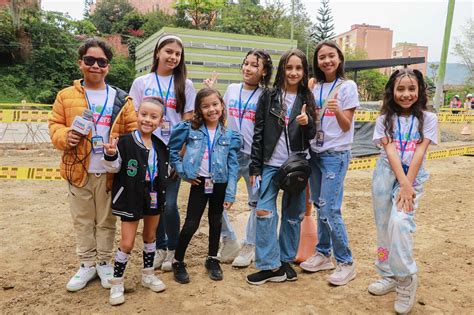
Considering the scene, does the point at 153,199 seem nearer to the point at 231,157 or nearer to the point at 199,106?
the point at 231,157

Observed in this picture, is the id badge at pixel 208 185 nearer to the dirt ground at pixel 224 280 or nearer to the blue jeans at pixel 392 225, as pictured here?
the dirt ground at pixel 224 280

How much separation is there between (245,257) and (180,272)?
0.67 m

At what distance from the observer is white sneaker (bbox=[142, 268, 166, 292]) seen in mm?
3062

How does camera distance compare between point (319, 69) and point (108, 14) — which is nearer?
point (319, 69)

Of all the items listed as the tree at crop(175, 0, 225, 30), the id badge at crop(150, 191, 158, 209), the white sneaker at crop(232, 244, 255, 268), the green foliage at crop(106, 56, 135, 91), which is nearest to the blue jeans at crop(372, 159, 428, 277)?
the white sneaker at crop(232, 244, 255, 268)

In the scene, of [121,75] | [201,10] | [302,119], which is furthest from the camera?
[201,10]

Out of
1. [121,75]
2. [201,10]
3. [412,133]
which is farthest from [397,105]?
[201,10]

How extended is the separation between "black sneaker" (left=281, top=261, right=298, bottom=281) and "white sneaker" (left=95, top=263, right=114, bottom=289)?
1.45 meters

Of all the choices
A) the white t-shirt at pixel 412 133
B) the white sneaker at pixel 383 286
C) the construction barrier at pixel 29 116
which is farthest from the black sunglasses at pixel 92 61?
the construction barrier at pixel 29 116

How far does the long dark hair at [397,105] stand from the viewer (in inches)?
118

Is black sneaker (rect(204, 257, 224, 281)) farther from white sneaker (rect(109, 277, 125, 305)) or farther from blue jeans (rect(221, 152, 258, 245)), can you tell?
white sneaker (rect(109, 277, 125, 305))

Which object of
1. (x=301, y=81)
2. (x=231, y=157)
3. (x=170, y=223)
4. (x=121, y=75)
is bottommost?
(x=170, y=223)

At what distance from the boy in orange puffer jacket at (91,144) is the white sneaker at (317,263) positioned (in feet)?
5.62

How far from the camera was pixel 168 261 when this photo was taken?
138 inches
